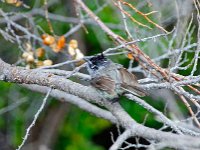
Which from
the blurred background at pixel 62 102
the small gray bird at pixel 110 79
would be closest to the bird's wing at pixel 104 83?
the small gray bird at pixel 110 79

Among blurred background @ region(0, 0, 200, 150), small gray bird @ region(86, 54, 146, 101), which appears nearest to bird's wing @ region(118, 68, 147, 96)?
small gray bird @ region(86, 54, 146, 101)

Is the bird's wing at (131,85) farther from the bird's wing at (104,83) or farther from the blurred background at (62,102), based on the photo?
the blurred background at (62,102)

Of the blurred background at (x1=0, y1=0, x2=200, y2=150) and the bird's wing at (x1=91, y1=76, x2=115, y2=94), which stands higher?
the bird's wing at (x1=91, y1=76, x2=115, y2=94)

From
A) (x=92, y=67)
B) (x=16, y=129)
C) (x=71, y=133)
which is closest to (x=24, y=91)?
(x=16, y=129)

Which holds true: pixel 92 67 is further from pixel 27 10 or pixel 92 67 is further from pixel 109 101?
pixel 27 10

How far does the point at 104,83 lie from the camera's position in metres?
3.09

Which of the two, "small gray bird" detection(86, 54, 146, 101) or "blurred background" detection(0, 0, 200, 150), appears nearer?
"small gray bird" detection(86, 54, 146, 101)

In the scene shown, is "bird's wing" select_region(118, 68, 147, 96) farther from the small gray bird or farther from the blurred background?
the blurred background

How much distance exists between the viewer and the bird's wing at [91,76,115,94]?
9.76ft

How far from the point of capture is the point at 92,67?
3.21 m

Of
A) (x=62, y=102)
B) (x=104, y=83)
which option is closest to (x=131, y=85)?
(x=104, y=83)

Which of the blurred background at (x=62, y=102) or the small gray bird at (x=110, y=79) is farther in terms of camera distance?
the blurred background at (x=62, y=102)

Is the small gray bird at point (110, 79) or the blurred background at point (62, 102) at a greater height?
the small gray bird at point (110, 79)

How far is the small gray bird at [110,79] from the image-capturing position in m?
2.97
